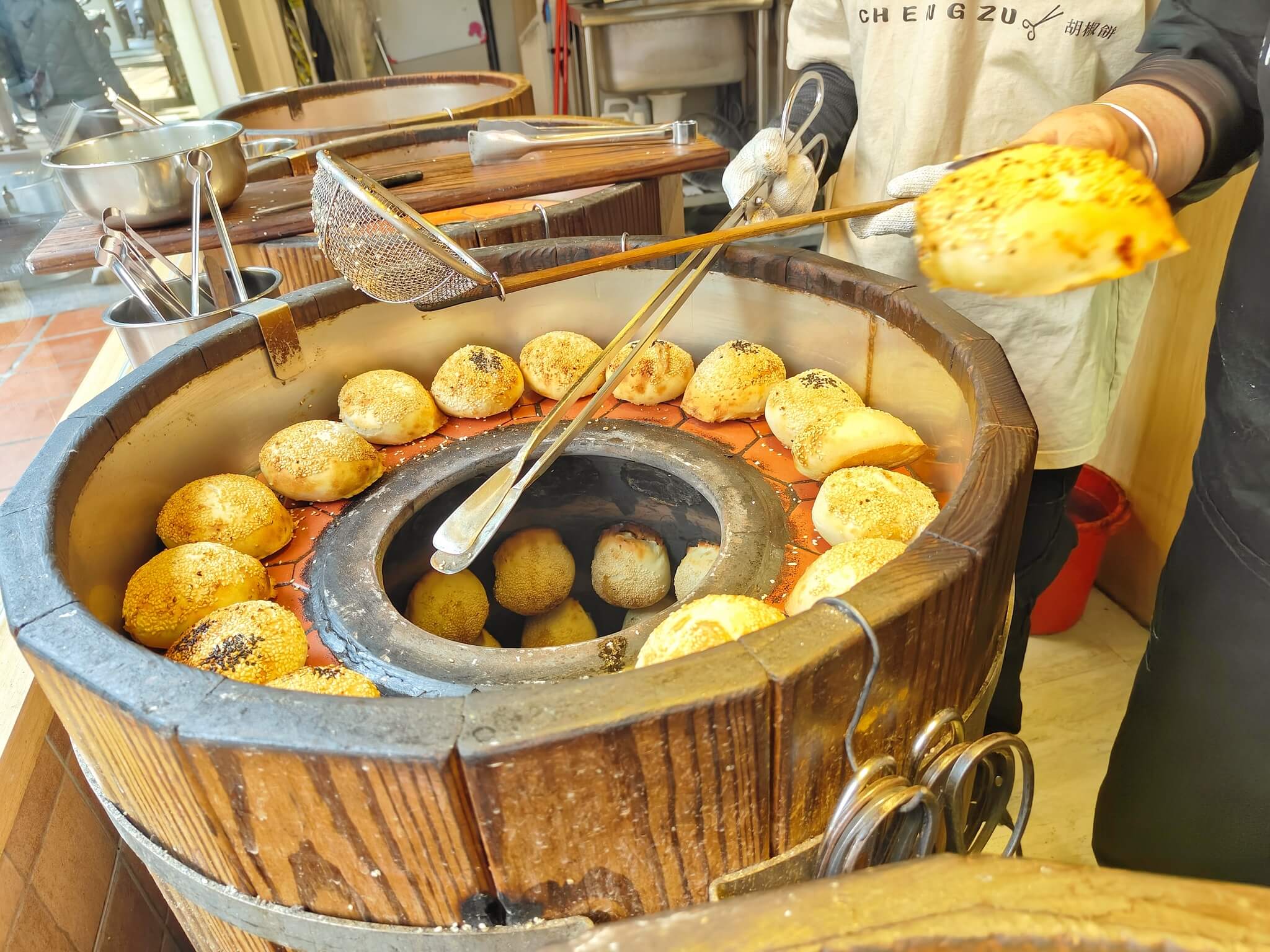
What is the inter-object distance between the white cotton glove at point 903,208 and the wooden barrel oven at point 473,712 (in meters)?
0.12

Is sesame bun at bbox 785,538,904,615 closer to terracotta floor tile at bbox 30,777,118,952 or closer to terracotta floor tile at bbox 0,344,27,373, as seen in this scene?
terracotta floor tile at bbox 30,777,118,952

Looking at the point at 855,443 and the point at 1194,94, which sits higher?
the point at 1194,94

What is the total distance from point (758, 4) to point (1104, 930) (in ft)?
15.9

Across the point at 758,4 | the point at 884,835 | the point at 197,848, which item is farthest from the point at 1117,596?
the point at 758,4

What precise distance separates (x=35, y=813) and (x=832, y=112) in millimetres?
2036

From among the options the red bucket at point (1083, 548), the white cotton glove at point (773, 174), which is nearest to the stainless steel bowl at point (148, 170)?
the white cotton glove at point (773, 174)

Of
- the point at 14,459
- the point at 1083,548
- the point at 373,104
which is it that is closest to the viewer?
the point at 14,459

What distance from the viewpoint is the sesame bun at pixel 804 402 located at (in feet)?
4.58

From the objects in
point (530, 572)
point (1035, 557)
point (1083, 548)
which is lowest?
point (1083, 548)

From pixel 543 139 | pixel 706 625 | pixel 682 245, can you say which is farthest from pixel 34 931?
pixel 543 139

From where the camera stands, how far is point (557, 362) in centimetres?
159

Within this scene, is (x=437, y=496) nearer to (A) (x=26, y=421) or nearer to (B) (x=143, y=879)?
(B) (x=143, y=879)

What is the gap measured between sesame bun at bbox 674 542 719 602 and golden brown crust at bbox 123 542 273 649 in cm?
70

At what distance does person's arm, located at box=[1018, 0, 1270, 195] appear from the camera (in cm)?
120
